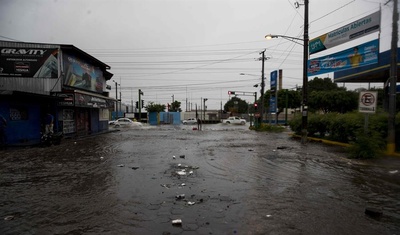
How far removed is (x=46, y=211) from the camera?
17.2 ft

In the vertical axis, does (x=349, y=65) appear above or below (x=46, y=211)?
above

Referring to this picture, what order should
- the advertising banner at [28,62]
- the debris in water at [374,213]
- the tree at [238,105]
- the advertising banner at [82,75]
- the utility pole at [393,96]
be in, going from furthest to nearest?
the tree at [238,105]
the advertising banner at [82,75]
the advertising banner at [28,62]
the utility pole at [393,96]
the debris in water at [374,213]

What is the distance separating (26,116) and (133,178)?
43.2ft

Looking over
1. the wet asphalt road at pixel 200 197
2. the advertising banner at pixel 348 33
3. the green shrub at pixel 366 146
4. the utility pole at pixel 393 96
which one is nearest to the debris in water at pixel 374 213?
the wet asphalt road at pixel 200 197

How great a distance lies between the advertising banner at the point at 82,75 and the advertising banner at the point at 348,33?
18.4 m

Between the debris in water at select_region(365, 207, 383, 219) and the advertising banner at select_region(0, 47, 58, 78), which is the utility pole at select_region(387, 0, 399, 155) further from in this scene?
the advertising banner at select_region(0, 47, 58, 78)

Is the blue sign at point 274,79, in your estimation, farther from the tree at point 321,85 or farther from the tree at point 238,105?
the tree at point 238,105

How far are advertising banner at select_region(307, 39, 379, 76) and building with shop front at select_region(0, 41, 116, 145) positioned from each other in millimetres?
17671

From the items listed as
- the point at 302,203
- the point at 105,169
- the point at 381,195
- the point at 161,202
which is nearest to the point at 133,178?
the point at 105,169

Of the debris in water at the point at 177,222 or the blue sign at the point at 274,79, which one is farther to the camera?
the blue sign at the point at 274,79

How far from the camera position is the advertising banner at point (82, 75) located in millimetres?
21852

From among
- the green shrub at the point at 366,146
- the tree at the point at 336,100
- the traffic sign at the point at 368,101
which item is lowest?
the green shrub at the point at 366,146

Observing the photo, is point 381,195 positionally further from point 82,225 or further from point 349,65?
point 349,65

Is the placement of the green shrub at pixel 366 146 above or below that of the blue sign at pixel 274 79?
below
